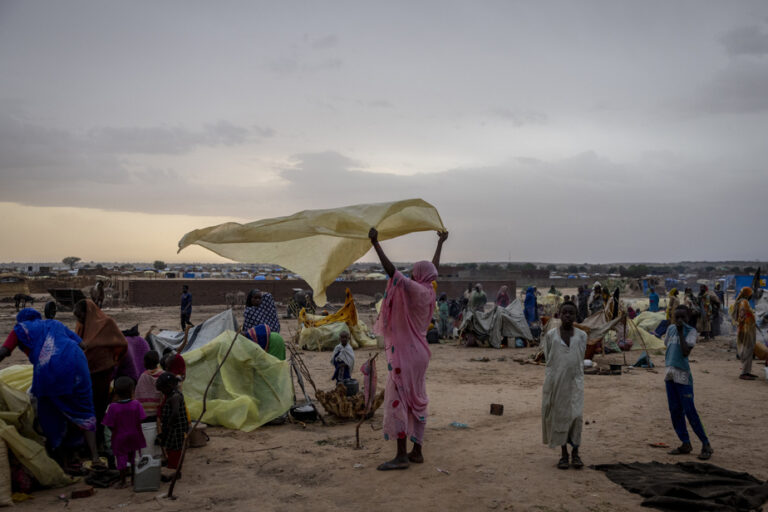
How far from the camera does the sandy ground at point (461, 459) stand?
174 inches

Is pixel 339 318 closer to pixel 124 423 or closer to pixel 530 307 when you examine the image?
pixel 530 307

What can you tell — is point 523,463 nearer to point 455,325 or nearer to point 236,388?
point 236,388

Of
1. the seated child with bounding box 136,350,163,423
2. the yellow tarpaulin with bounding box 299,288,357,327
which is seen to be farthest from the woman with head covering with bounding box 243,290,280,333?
the yellow tarpaulin with bounding box 299,288,357,327

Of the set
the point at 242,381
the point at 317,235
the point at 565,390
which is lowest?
the point at 242,381

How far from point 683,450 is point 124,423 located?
5.12 metres

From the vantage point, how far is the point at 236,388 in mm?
6969

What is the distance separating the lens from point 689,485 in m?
4.52

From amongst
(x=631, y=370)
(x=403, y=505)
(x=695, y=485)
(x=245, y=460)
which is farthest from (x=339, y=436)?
(x=631, y=370)

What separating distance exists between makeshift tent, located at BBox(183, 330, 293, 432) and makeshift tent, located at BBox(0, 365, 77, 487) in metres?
2.01

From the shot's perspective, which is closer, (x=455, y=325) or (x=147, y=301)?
(x=455, y=325)

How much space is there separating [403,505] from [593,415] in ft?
13.2

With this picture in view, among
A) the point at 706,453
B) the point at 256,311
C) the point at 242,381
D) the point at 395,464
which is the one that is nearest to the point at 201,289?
the point at 256,311

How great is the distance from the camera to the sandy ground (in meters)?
4.41

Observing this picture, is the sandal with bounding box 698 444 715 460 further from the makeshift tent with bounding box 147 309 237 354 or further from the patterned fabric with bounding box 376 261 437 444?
the makeshift tent with bounding box 147 309 237 354
